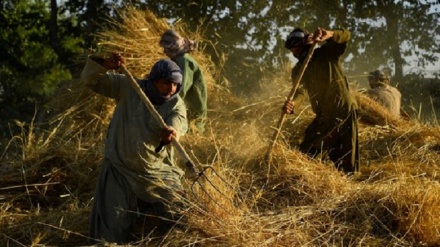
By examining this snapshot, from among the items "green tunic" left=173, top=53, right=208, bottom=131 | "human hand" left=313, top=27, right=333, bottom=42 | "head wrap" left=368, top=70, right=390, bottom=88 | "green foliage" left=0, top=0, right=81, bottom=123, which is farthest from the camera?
"green foliage" left=0, top=0, right=81, bottom=123

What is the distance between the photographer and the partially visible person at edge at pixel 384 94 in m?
7.41

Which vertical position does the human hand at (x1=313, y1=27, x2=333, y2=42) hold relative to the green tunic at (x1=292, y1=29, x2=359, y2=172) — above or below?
above

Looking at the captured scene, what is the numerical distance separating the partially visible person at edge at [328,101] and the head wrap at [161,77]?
55.9 inches

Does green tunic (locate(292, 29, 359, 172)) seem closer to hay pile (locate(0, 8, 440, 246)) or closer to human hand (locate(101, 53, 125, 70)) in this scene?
hay pile (locate(0, 8, 440, 246))

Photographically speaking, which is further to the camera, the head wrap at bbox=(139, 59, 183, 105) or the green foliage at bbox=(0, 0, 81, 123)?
the green foliage at bbox=(0, 0, 81, 123)

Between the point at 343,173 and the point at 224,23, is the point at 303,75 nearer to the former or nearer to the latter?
the point at 343,173

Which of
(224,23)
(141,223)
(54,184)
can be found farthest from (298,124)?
(224,23)

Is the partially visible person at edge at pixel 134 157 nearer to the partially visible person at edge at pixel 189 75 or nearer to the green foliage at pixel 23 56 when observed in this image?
the partially visible person at edge at pixel 189 75

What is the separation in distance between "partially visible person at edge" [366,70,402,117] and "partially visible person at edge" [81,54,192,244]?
4.02 m

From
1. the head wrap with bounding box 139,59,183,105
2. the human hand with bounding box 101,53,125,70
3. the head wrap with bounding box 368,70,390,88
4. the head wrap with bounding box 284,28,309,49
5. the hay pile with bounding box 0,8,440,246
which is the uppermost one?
the head wrap with bounding box 284,28,309,49

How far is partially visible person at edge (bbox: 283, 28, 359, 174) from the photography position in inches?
201

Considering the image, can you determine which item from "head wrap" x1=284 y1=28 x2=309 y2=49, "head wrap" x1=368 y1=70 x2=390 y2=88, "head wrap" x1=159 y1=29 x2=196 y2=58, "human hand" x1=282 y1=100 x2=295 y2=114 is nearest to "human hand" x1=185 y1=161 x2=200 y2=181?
"human hand" x1=282 y1=100 x2=295 y2=114

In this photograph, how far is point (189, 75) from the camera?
5.84 m

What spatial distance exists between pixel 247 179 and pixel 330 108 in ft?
3.19
